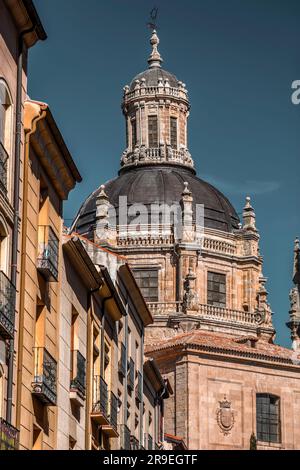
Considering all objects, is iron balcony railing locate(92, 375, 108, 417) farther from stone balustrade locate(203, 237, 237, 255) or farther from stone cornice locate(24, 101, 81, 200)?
stone balustrade locate(203, 237, 237, 255)

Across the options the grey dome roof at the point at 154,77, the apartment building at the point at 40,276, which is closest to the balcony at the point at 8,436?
the apartment building at the point at 40,276

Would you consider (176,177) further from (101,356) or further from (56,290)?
(56,290)

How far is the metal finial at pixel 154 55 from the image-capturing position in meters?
108

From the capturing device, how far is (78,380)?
32469 millimetres

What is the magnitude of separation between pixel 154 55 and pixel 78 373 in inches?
3101

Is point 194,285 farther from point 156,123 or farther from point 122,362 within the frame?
point 122,362

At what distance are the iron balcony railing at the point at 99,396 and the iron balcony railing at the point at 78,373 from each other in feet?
5.48

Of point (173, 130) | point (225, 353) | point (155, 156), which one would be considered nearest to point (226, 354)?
point (225, 353)

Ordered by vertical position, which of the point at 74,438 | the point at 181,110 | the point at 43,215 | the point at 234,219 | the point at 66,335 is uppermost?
the point at 181,110

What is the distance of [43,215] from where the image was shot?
1174 inches

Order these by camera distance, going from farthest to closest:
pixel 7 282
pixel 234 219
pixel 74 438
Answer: pixel 234 219
pixel 74 438
pixel 7 282

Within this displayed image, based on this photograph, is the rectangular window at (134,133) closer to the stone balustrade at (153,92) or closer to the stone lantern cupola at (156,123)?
the stone lantern cupola at (156,123)

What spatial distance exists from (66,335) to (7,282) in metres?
6.53

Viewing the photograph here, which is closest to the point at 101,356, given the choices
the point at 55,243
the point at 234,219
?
the point at 55,243
